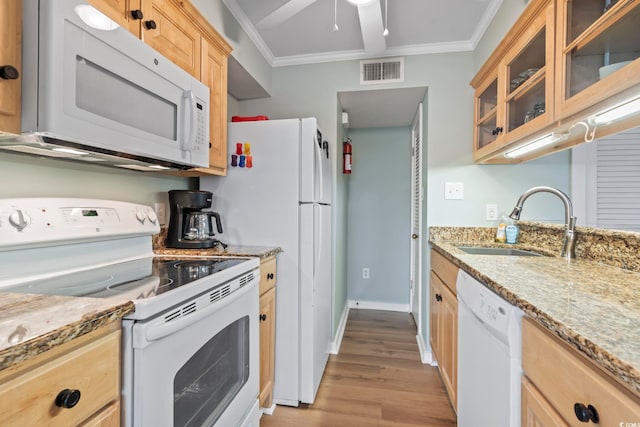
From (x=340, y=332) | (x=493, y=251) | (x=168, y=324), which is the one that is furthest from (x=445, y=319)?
(x=168, y=324)

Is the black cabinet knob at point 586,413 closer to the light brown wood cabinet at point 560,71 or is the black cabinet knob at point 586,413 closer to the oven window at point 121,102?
the light brown wood cabinet at point 560,71

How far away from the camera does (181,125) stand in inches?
50.9

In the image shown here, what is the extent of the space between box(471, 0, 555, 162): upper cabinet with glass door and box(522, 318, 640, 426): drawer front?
0.99 metres

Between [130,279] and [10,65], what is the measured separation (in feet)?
2.16

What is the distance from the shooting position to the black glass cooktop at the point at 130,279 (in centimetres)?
82

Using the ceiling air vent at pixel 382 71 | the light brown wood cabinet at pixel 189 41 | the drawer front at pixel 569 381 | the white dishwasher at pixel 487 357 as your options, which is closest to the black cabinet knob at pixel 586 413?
the drawer front at pixel 569 381

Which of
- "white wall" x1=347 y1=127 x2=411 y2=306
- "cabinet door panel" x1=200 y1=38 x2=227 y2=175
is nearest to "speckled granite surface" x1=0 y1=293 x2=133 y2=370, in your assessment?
"cabinet door panel" x1=200 y1=38 x2=227 y2=175

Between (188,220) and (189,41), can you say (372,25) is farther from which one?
(188,220)

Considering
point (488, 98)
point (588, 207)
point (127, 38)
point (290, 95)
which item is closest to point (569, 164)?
point (588, 207)

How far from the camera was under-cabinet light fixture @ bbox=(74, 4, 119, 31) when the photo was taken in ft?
2.83

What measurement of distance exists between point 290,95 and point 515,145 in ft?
5.66

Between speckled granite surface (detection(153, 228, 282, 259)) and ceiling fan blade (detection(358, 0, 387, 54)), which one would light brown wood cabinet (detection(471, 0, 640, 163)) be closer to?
ceiling fan blade (detection(358, 0, 387, 54))

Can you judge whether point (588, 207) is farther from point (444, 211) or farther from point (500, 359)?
point (500, 359)

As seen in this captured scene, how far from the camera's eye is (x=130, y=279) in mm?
984
